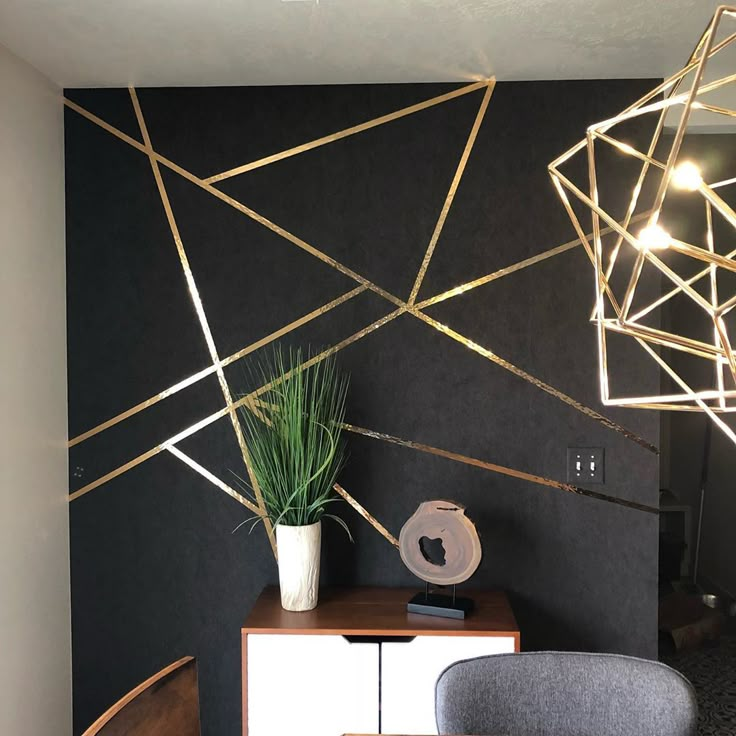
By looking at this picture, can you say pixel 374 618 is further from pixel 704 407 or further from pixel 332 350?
pixel 704 407

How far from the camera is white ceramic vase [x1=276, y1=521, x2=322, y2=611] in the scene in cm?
239

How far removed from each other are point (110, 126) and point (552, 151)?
1441 millimetres

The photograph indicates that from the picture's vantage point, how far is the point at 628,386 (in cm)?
259

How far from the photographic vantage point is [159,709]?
1.45 meters

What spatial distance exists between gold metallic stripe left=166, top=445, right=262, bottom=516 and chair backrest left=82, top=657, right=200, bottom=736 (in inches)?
44.0

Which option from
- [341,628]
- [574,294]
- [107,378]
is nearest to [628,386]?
[574,294]

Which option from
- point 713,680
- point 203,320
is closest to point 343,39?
point 203,320

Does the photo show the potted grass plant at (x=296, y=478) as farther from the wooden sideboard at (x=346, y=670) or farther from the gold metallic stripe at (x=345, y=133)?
the gold metallic stripe at (x=345, y=133)

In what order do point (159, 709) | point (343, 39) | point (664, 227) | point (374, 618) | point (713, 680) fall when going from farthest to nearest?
point (664, 227)
point (713, 680)
point (374, 618)
point (343, 39)
point (159, 709)

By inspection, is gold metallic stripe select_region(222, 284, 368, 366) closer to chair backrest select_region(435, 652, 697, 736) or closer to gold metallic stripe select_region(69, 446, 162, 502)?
gold metallic stripe select_region(69, 446, 162, 502)

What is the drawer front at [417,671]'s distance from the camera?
2289 millimetres

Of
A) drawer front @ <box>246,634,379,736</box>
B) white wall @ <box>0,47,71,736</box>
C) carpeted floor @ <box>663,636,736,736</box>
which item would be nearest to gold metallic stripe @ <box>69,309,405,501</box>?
white wall @ <box>0,47,71,736</box>

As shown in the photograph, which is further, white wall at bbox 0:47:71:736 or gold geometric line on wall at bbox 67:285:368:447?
gold geometric line on wall at bbox 67:285:368:447

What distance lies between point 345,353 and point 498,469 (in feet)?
2.04
